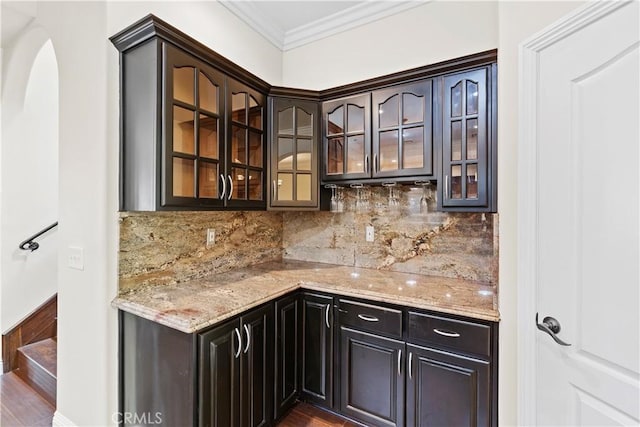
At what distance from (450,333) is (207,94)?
1.95m

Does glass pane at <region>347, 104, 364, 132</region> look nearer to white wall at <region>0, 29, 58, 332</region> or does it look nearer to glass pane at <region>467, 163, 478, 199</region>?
glass pane at <region>467, 163, 478, 199</region>

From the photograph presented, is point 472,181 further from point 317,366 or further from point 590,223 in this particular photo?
point 317,366

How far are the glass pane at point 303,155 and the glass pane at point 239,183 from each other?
1.51 ft

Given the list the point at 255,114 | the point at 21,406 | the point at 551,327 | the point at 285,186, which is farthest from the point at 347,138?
the point at 21,406

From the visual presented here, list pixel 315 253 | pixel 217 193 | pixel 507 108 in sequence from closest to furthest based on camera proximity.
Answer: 1. pixel 507 108
2. pixel 217 193
3. pixel 315 253

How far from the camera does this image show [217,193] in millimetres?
1812

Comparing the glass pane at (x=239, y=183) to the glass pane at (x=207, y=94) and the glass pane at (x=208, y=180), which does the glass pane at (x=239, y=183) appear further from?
the glass pane at (x=207, y=94)

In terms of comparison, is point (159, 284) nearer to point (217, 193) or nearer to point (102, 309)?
point (102, 309)

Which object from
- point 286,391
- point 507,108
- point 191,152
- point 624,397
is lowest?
point 286,391

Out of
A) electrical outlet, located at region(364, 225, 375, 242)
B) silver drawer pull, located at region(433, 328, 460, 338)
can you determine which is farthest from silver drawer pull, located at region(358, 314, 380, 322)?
electrical outlet, located at region(364, 225, 375, 242)

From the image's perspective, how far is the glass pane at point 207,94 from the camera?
67.1 inches

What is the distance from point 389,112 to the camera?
6.74 ft

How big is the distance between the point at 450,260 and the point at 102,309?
223cm

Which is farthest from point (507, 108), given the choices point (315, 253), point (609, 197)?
point (315, 253)
